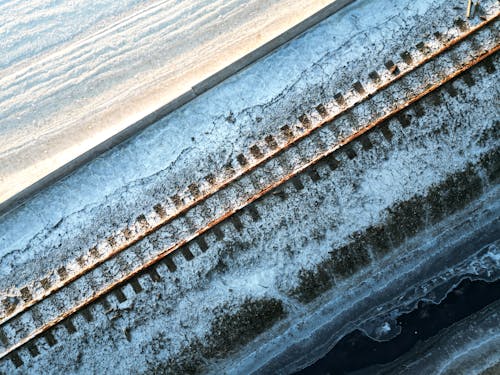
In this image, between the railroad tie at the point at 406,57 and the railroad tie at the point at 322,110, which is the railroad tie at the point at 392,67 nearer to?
the railroad tie at the point at 406,57

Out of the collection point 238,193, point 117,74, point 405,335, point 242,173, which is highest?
point 117,74

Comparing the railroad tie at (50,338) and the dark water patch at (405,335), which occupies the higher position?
the railroad tie at (50,338)

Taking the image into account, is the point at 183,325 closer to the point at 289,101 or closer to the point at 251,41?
the point at 289,101

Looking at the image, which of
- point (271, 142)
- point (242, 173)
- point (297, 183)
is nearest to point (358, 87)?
point (271, 142)

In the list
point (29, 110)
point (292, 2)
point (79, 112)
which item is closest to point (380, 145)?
point (292, 2)

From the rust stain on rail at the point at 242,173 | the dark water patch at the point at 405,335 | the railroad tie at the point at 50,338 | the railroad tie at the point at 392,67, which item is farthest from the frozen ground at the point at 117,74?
the dark water patch at the point at 405,335

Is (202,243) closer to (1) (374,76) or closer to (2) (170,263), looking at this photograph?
(2) (170,263)
